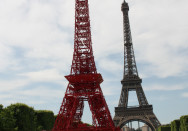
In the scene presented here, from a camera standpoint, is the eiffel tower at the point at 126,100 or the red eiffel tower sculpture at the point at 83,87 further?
the eiffel tower at the point at 126,100

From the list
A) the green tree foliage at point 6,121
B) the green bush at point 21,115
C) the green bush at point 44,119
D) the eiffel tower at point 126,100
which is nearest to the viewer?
the green tree foliage at point 6,121

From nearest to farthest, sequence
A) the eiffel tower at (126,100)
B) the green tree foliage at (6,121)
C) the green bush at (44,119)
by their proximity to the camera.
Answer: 1. the green tree foliage at (6,121)
2. the green bush at (44,119)
3. the eiffel tower at (126,100)

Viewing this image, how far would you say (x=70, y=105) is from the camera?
3722 cm

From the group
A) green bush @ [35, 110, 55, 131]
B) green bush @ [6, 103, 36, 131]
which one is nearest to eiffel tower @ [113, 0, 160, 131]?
green bush @ [35, 110, 55, 131]

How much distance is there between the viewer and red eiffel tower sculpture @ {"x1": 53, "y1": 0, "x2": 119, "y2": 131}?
34750 mm

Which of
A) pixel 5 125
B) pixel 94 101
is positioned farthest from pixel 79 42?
pixel 5 125

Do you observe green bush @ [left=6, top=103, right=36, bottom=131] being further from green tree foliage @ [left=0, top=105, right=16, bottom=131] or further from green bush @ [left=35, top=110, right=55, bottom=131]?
green bush @ [left=35, top=110, right=55, bottom=131]

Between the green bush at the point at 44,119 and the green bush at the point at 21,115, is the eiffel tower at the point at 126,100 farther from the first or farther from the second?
the green bush at the point at 21,115

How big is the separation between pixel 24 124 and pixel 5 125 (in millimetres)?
4601

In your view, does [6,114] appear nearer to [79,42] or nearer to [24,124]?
[24,124]

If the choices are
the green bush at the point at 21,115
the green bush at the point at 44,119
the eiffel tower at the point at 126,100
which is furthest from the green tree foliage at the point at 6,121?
the eiffel tower at the point at 126,100

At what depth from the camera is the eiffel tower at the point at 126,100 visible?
230ft

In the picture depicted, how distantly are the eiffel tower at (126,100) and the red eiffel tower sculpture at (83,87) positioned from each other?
34.2 meters

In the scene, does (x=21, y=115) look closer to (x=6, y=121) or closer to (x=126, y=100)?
(x=6, y=121)
